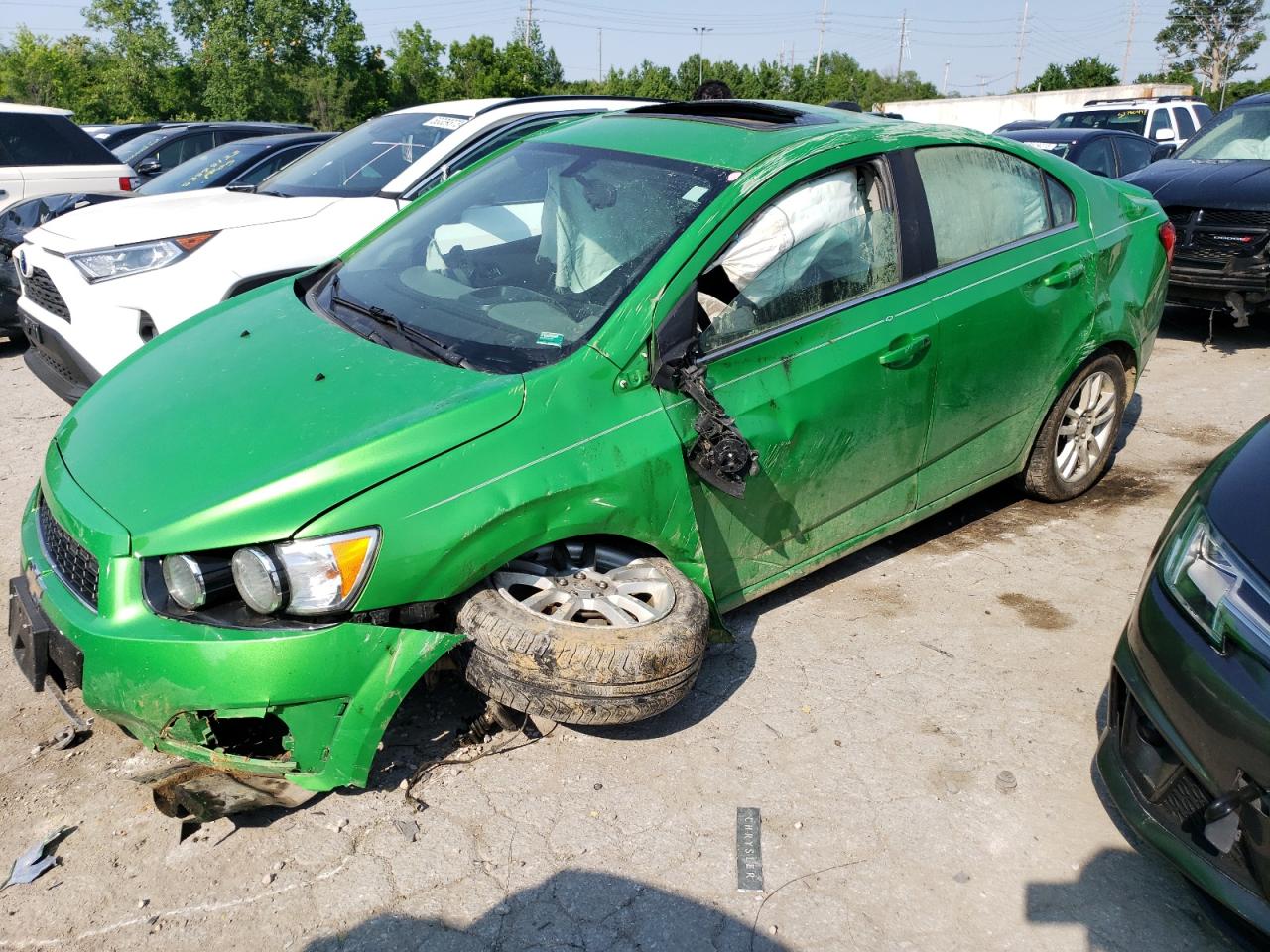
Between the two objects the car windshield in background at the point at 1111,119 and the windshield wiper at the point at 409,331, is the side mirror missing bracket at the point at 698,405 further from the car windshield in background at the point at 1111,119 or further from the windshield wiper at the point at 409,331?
the car windshield in background at the point at 1111,119

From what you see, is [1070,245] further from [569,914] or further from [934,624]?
[569,914]

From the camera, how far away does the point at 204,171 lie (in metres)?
8.71

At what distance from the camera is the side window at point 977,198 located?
12.6 feet

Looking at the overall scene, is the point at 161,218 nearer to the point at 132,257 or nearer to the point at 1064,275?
the point at 132,257

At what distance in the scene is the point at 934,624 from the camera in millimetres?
3896

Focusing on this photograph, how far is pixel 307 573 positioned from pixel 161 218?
3.75 metres

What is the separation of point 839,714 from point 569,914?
118cm

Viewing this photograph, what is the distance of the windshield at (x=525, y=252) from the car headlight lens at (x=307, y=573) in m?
0.72

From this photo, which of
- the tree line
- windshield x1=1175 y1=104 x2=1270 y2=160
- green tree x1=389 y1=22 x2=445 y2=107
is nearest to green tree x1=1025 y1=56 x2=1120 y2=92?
the tree line

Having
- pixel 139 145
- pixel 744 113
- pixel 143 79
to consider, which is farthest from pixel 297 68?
pixel 744 113

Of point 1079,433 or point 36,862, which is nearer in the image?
point 36,862

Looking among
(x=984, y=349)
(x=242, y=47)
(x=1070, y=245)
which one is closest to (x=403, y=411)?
(x=984, y=349)

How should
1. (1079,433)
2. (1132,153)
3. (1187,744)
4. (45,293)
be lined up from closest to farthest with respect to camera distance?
(1187,744), (1079,433), (45,293), (1132,153)

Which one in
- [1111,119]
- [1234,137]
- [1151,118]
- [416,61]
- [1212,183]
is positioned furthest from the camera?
[416,61]
